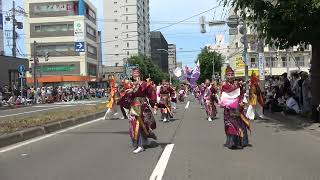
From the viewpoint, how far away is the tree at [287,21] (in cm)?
1681

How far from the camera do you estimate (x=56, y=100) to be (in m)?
57.2

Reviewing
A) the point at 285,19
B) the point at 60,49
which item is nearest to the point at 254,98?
the point at 285,19

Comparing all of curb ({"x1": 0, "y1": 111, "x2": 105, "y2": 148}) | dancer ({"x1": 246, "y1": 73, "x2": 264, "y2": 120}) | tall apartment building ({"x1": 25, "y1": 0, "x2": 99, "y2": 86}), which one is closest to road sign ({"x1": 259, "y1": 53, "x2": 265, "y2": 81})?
dancer ({"x1": 246, "y1": 73, "x2": 264, "y2": 120})

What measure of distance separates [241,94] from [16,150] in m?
5.39

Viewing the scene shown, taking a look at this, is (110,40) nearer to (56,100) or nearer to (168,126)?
(56,100)

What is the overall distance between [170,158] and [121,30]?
5355 inches

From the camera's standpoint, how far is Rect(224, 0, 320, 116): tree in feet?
55.2

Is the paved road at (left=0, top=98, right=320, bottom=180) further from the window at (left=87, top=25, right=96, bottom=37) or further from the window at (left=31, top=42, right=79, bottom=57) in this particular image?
the window at (left=87, top=25, right=96, bottom=37)

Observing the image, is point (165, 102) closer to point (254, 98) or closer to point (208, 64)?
point (254, 98)

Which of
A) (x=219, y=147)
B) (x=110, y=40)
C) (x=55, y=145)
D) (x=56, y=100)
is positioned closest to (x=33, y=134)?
(x=55, y=145)

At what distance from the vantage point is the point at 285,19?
17516mm

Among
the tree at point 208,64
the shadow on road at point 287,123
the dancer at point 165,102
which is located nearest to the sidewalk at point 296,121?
the shadow on road at point 287,123

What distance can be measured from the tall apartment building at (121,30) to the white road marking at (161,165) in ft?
431

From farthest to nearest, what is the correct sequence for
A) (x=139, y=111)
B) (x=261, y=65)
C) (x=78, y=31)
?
(x=78, y=31)
(x=261, y=65)
(x=139, y=111)
